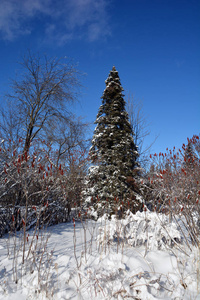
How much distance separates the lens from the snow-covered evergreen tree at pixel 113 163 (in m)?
6.55

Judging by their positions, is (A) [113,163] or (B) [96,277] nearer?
(B) [96,277]

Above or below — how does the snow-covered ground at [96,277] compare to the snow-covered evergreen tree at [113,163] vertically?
below

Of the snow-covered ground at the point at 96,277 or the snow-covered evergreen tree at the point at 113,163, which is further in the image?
the snow-covered evergreen tree at the point at 113,163

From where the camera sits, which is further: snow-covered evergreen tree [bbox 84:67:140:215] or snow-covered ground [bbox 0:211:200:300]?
snow-covered evergreen tree [bbox 84:67:140:215]

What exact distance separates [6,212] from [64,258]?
1796 millimetres

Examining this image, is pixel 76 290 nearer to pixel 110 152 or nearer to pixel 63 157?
pixel 110 152

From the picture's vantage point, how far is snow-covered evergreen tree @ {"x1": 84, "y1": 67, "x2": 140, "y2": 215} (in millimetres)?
6546

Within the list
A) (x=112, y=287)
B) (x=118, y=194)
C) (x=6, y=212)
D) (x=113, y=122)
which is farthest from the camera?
(x=113, y=122)

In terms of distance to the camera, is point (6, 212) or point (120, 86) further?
point (120, 86)

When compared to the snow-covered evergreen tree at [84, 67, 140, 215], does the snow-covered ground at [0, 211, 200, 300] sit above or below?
below

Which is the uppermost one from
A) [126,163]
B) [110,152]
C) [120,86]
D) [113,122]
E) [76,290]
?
[120,86]

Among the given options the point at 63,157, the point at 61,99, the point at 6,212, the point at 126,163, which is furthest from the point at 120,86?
the point at 6,212

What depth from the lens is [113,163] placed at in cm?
698

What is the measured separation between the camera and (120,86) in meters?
8.66
